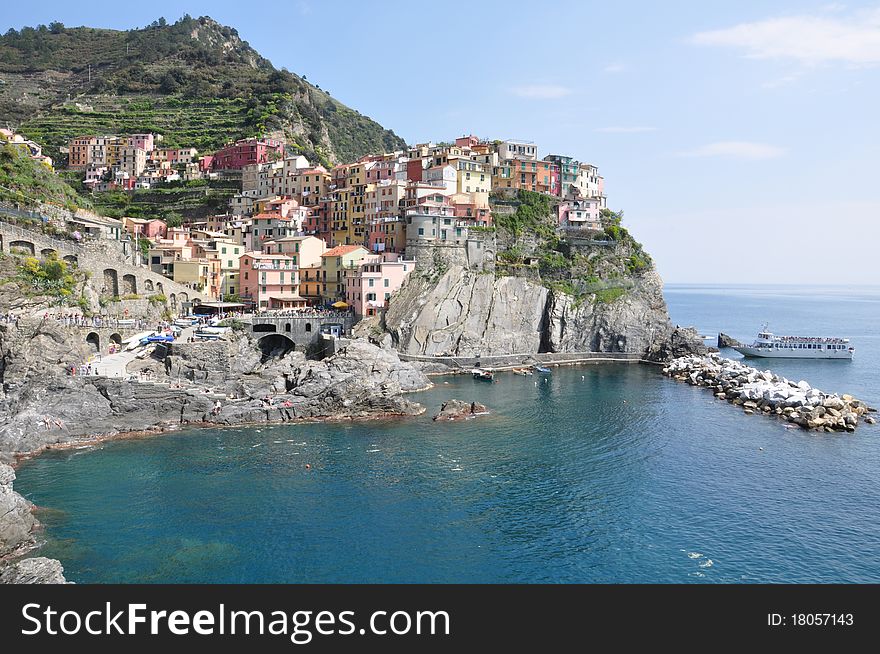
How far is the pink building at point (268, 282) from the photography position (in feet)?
226

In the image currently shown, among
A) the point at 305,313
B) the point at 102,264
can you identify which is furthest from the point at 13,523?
the point at 305,313

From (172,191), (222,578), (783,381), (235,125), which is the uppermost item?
(235,125)

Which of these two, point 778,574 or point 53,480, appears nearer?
point 778,574

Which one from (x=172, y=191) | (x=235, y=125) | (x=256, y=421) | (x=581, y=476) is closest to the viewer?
(x=581, y=476)

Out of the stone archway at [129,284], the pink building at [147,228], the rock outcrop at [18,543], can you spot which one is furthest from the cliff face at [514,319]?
the rock outcrop at [18,543]

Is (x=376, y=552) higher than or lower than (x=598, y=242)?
lower

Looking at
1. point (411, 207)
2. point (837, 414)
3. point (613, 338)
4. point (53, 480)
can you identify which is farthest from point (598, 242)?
point (53, 480)

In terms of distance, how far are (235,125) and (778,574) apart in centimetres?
10848

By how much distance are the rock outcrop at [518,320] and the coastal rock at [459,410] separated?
1563 centimetres

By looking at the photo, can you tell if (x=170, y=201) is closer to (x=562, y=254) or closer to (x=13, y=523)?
(x=562, y=254)

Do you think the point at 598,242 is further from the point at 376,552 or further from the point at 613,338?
the point at 376,552

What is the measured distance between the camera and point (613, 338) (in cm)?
7562

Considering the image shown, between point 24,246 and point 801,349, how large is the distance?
272ft

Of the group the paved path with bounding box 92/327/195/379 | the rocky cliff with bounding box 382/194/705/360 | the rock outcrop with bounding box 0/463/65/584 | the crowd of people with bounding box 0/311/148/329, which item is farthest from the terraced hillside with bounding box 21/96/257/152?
the rock outcrop with bounding box 0/463/65/584
